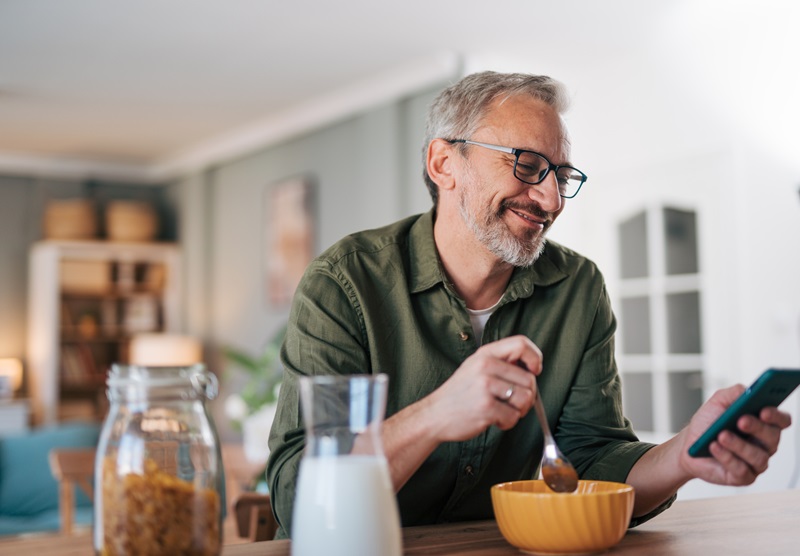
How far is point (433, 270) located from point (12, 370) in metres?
6.09

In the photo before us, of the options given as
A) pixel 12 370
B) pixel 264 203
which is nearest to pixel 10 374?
pixel 12 370

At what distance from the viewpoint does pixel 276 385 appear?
4.74 m

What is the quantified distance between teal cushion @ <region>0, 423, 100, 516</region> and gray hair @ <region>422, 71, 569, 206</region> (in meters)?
3.74

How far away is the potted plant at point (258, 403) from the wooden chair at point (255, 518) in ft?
2.59

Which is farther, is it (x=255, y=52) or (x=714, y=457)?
(x=255, y=52)

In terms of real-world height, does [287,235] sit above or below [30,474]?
above

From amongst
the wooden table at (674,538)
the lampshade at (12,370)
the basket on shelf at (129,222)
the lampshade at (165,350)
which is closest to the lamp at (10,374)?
the lampshade at (12,370)

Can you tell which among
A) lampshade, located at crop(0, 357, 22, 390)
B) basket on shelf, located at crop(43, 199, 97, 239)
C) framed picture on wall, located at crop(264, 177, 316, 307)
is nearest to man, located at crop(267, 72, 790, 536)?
framed picture on wall, located at crop(264, 177, 316, 307)

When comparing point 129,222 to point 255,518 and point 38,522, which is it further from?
point 255,518

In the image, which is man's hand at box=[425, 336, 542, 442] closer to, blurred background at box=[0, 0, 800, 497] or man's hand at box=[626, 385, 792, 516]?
man's hand at box=[626, 385, 792, 516]

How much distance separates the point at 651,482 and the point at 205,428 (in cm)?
77

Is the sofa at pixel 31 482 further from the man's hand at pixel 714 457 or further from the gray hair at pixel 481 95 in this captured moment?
the man's hand at pixel 714 457

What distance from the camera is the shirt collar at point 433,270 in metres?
1.57

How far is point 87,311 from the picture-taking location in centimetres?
711
